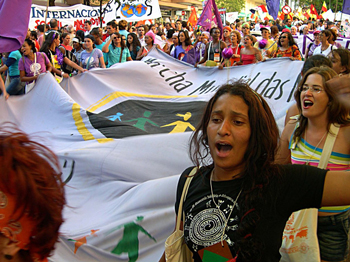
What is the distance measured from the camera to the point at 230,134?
1.57m

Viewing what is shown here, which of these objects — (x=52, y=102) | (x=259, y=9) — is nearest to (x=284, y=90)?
(x=52, y=102)

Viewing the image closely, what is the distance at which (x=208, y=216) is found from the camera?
1.52 m

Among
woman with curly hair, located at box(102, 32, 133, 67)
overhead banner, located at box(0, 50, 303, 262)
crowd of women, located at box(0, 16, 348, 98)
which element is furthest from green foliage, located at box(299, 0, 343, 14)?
overhead banner, located at box(0, 50, 303, 262)

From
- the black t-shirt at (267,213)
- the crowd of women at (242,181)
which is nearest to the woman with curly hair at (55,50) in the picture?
the crowd of women at (242,181)

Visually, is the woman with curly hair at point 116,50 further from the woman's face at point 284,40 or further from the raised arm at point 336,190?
the raised arm at point 336,190

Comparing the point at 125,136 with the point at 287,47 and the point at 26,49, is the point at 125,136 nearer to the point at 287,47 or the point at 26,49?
the point at 26,49

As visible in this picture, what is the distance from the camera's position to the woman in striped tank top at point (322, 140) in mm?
2178

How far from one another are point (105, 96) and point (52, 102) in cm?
109

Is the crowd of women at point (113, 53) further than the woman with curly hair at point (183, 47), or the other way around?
the woman with curly hair at point (183, 47)

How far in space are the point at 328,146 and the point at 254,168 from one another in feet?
3.14

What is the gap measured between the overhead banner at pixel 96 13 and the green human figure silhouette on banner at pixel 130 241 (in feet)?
33.1

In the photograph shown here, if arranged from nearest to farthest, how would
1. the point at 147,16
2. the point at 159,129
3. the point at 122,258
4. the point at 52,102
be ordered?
1. the point at 122,258
2. the point at 159,129
3. the point at 52,102
4. the point at 147,16

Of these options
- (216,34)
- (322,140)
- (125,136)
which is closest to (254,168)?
(322,140)

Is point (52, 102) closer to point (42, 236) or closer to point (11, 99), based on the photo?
point (11, 99)
